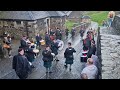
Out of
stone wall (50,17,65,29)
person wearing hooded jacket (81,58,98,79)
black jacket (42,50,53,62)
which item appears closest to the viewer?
person wearing hooded jacket (81,58,98,79)

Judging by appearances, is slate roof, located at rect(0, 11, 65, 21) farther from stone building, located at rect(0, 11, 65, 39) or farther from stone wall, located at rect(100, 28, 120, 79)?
stone wall, located at rect(100, 28, 120, 79)

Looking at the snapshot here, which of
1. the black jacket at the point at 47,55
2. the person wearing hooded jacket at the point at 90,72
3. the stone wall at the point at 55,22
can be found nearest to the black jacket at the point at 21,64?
the black jacket at the point at 47,55

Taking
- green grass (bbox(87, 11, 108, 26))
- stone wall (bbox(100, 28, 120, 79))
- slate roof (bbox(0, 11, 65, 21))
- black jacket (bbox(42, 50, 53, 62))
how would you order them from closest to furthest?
stone wall (bbox(100, 28, 120, 79)) → black jacket (bbox(42, 50, 53, 62)) → slate roof (bbox(0, 11, 65, 21)) → green grass (bbox(87, 11, 108, 26))

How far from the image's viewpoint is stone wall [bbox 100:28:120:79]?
5.64 metres

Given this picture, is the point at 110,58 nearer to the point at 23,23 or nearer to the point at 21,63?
the point at 21,63

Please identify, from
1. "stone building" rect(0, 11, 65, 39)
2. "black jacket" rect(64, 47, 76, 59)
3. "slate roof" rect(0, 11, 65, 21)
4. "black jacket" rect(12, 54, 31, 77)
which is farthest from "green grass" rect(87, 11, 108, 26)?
"black jacket" rect(12, 54, 31, 77)

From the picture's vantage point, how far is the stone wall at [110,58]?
5.64 meters

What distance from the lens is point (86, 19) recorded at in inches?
1829

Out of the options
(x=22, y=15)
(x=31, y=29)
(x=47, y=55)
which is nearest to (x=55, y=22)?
(x=22, y=15)

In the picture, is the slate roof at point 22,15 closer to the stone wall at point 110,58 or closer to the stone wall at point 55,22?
the stone wall at point 55,22
